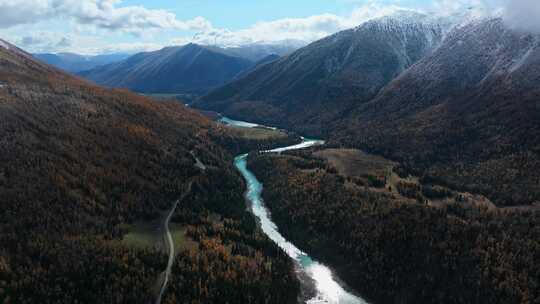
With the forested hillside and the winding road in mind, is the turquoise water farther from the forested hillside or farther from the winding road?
the winding road

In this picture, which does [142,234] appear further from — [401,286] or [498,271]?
[498,271]

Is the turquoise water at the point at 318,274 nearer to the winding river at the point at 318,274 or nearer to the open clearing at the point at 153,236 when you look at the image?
the winding river at the point at 318,274

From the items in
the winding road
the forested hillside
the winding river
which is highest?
the forested hillside

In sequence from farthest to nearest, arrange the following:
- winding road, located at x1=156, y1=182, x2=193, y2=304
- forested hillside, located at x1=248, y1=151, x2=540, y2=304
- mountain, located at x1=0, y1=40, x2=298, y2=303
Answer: forested hillside, located at x1=248, y1=151, x2=540, y2=304, winding road, located at x1=156, y1=182, x2=193, y2=304, mountain, located at x1=0, y1=40, x2=298, y2=303

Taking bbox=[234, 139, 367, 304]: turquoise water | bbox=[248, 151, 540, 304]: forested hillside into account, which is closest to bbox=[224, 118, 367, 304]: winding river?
bbox=[234, 139, 367, 304]: turquoise water

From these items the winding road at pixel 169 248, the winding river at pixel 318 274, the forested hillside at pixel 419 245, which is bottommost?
the winding river at pixel 318 274

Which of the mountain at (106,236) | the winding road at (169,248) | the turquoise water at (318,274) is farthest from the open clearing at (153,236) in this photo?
A: the turquoise water at (318,274)

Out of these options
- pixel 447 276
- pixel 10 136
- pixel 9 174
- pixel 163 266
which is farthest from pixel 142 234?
pixel 447 276

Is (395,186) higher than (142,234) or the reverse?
higher

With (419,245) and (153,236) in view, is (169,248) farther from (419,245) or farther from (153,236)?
(419,245)

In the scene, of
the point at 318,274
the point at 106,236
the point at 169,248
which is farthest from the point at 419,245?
the point at 106,236

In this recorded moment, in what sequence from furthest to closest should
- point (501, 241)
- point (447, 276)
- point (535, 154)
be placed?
point (535, 154) < point (501, 241) < point (447, 276)
